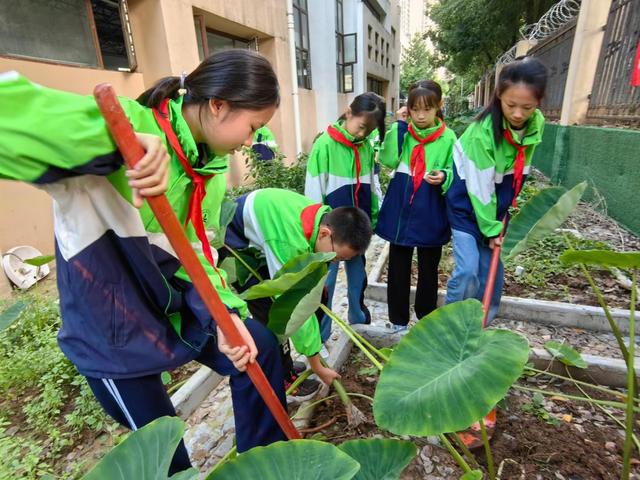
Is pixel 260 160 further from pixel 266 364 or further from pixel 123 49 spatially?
pixel 266 364

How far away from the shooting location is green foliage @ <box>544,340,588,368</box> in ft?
5.81

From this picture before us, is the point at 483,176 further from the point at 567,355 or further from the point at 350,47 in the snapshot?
the point at 350,47

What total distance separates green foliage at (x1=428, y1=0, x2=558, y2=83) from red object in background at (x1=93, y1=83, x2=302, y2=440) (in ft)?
45.0

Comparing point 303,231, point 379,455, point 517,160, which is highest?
point 517,160

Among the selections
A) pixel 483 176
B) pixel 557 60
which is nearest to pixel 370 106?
pixel 483 176

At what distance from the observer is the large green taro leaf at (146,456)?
0.72 meters

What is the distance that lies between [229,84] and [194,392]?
1524 mm

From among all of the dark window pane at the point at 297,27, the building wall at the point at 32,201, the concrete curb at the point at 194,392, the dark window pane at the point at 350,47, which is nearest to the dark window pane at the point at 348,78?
the dark window pane at the point at 350,47

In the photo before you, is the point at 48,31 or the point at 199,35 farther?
the point at 199,35

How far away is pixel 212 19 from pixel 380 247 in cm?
400

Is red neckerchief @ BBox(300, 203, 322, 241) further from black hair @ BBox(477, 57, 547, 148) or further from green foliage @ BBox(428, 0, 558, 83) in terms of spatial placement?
green foliage @ BBox(428, 0, 558, 83)

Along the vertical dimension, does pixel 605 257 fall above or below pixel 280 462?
above

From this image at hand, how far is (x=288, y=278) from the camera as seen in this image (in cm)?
99

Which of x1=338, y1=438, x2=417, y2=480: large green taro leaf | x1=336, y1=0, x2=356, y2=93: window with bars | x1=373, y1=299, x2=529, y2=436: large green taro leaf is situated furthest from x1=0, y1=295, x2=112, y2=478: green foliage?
x1=336, y1=0, x2=356, y2=93: window with bars
